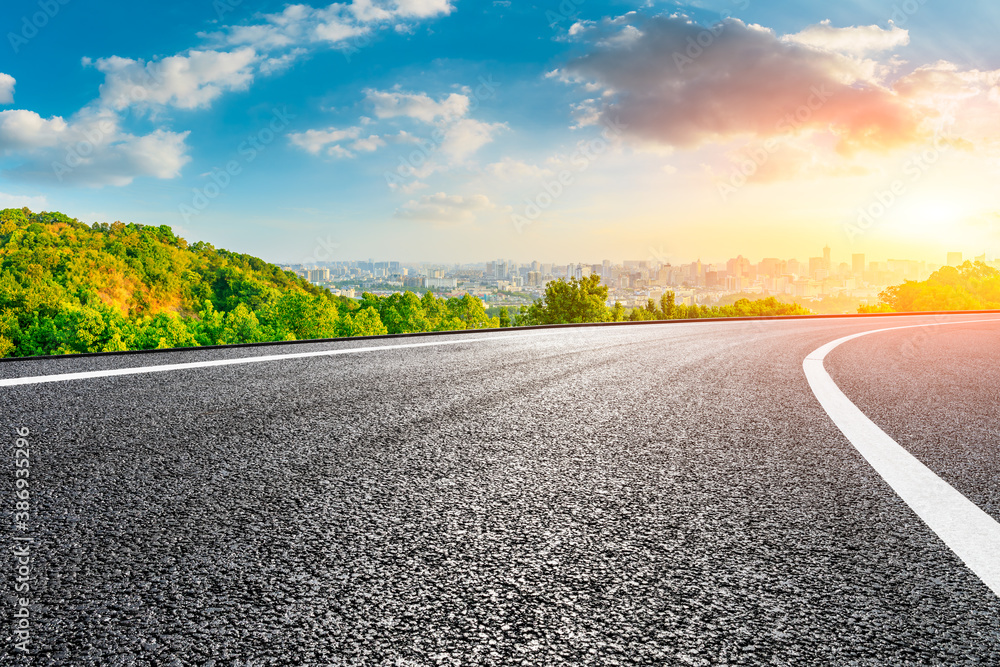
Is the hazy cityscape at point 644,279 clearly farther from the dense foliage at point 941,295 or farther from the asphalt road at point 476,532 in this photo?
the asphalt road at point 476,532

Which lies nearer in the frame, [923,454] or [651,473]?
[651,473]

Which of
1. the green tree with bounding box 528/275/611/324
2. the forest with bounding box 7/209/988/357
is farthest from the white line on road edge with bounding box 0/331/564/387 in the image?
the green tree with bounding box 528/275/611/324

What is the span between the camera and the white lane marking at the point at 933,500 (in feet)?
5.56

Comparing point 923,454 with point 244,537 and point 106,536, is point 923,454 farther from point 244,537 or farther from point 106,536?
point 106,536

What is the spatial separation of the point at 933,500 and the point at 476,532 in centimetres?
176

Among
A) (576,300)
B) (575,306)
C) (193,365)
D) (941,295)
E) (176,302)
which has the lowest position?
(193,365)

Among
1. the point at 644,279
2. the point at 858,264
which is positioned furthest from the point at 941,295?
the point at 858,264

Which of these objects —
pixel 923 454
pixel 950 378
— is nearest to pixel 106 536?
pixel 923 454

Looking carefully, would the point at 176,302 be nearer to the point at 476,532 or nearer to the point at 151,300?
the point at 151,300

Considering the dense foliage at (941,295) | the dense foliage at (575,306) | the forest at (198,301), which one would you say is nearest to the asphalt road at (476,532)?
the forest at (198,301)

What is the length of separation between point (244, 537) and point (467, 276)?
312 feet

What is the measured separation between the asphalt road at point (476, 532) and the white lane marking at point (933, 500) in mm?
64

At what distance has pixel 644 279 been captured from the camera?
81562 mm

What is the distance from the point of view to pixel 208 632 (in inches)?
48.9
